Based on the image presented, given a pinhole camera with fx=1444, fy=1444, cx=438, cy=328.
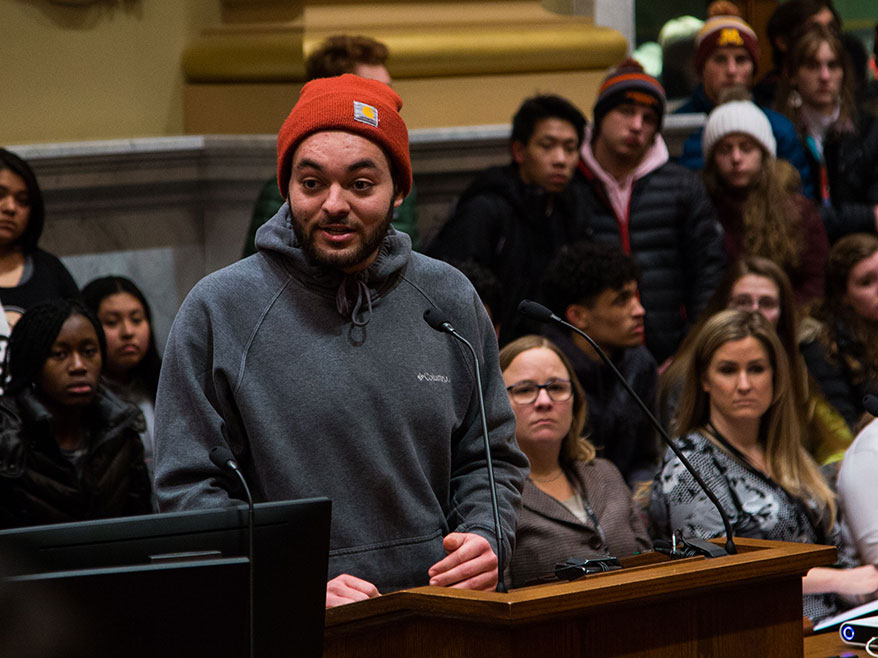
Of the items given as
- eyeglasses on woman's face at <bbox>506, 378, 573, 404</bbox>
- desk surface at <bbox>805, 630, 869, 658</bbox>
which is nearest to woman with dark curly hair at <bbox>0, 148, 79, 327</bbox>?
eyeglasses on woman's face at <bbox>506, 378, 573, 404</bbox>

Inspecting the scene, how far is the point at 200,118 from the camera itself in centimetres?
588

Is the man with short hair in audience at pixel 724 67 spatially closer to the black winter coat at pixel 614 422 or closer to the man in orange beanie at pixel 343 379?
the black winter coat at pixel 614 422

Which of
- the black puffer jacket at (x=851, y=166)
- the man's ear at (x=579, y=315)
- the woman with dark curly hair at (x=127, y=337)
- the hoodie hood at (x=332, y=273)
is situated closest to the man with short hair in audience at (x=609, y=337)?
the man's ear at (x=579, y=315)

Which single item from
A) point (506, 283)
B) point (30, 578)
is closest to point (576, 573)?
point (30, 578)

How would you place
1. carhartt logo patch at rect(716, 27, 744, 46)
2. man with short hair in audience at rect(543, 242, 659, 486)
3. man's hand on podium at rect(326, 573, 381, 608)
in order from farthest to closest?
1. carhartt logo patch at rect(716, 27, 744, 46)
2. man with short hair in audience at rect(543, 242, 659, 486)
3. man's hand on podium at rect(326, 573, 381, 608)

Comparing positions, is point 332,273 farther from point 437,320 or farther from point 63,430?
point 63,430

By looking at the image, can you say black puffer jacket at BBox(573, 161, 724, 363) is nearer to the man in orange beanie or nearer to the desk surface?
the desk surface

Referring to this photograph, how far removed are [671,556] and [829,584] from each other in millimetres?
1658

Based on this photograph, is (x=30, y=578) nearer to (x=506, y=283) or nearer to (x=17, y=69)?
(x=506, y=283)

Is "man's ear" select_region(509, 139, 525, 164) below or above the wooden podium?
above

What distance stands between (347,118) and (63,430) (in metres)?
1.85

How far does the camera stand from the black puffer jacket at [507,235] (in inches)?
199

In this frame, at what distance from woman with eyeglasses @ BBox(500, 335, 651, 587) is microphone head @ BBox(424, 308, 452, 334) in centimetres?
132

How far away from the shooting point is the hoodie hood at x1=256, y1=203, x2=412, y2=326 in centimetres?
261
